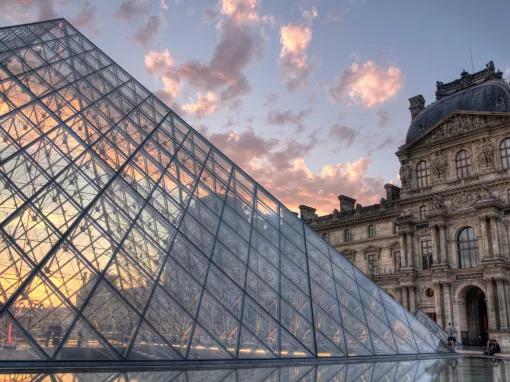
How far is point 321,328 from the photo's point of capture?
12445mm

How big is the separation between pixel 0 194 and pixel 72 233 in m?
2.56

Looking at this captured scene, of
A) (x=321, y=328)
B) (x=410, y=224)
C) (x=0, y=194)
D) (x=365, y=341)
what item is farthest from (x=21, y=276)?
(x=410, y=224)

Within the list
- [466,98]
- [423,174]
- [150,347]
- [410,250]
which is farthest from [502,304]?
[150,347]

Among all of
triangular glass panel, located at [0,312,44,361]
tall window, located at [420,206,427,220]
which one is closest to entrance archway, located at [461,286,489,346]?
tall window, located at [420,206,427,220]

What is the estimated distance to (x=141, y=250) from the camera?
11133 millimetres

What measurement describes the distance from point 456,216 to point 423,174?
4814 millimetres

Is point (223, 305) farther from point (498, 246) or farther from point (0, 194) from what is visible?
point (498, 246)

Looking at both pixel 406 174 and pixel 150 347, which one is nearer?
pixel 150 347

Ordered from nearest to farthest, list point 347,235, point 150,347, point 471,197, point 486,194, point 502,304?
point 150,347 → point 502,304 → point 486,194 → point 471,197 → point 347,235

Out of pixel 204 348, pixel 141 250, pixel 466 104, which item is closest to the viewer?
pixel 204 348

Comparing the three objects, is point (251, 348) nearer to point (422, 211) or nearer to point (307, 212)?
point (422, 211)

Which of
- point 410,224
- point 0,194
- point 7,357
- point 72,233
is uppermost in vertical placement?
point 410,224

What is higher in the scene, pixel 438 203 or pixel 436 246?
pixel 438 203

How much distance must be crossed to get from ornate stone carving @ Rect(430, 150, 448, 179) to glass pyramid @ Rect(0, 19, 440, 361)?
73.2 ft
